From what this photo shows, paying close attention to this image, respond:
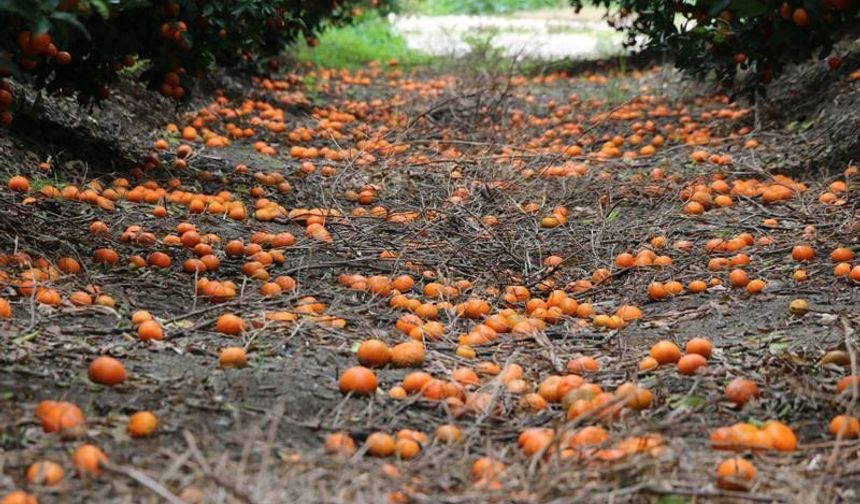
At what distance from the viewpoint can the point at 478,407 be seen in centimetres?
314

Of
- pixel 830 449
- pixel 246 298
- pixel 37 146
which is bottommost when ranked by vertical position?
pixel 830 449

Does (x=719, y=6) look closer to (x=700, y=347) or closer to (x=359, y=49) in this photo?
(x=700, y=347)

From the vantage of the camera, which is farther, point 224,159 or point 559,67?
point 559,67

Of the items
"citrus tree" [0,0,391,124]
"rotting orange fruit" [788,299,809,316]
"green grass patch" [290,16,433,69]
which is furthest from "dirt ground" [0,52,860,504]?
"green grass patch" [290,16,433,69]

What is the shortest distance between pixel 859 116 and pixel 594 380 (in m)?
4.33

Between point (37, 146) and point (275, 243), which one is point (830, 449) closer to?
point (275, 243)

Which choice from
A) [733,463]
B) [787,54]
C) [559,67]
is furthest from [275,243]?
[559,67]

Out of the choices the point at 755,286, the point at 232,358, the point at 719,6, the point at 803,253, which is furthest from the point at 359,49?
the point at 232,358

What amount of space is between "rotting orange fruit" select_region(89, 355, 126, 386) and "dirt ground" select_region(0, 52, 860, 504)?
0.12ft

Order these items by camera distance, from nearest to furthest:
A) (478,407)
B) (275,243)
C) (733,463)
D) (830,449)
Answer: (733,463) < (830,449) < (478,407) < (275,243)

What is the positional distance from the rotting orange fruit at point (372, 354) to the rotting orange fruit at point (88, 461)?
1.22m

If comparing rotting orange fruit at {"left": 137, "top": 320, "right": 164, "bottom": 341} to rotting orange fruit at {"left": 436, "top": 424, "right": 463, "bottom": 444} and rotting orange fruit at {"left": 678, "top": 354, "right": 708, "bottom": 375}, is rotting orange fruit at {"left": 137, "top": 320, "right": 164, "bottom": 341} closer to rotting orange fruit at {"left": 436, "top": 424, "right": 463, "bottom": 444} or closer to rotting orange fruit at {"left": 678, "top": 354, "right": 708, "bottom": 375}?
rotting orange fruit at {"left": 436, "top": 424, "right": 463, "bottom": 444}

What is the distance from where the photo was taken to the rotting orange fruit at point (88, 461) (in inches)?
95.6

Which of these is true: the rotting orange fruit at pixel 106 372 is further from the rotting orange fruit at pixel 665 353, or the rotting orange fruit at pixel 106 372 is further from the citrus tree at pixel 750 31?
the citrus tree at pixel 750 31
